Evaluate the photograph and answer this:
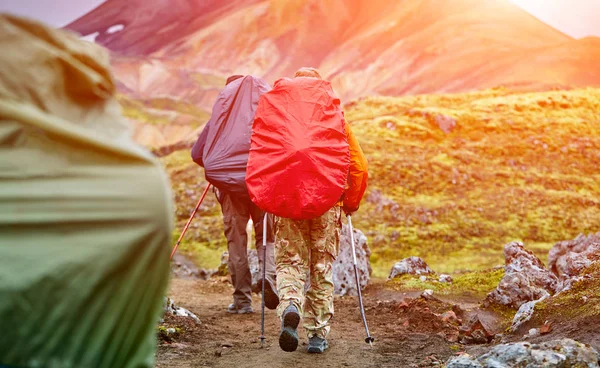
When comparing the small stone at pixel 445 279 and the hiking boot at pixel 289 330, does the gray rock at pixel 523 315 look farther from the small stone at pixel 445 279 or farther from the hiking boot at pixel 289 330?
the small stone at pixel 445 279

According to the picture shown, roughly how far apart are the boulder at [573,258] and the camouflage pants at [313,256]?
2904mm

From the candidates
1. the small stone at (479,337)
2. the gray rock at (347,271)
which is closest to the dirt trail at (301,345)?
the small stone at (479,337)

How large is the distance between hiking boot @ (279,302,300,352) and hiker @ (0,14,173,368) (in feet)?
12.0

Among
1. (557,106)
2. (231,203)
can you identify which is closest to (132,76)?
(557,106)

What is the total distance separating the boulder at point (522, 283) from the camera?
8750 mm

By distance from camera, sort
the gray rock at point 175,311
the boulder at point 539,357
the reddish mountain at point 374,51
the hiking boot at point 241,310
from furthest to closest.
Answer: the reddish mountain at point 374,51 → the hiking boot at point 241,310 → the gray rock at point 175,311 → the boulder at point 539,357

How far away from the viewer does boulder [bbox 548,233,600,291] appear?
8.84 m

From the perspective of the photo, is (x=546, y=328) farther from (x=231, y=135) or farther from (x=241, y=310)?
(x=241, y=310)

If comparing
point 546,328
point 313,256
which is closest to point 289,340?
point 313,256

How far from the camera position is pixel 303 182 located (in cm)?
634

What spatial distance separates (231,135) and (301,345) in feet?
9.18

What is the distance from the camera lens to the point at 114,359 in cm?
243

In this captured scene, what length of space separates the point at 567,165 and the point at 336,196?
2633 centimetres

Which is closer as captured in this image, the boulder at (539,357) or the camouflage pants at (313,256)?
the boulder at (539,357)
